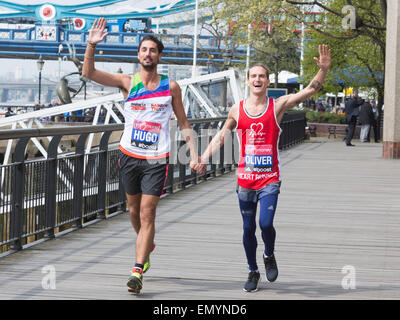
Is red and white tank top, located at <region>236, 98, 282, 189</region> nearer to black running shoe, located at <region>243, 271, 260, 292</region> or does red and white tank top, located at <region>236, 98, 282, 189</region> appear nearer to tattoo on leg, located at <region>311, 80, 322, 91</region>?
tattoo on leg, located at <region>311, 80, 322, 91</region>

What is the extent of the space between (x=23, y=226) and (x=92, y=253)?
0.68 m

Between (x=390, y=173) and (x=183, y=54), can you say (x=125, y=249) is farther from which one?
(x=183, y=54)

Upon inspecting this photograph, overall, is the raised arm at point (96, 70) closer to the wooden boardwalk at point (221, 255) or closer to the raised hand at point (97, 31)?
the raised hand at point (97, 31)

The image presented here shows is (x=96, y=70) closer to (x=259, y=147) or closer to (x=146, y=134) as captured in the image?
(x=146, y=134)

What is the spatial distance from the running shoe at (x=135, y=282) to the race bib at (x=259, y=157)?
1074mm

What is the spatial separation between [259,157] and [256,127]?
21cm

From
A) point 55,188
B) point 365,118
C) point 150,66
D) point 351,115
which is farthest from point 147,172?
point 365,118

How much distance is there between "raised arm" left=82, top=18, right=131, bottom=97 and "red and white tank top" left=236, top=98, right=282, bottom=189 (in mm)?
857

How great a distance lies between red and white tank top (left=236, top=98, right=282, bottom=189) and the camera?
5.95m

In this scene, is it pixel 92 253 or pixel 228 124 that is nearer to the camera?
pixel 228 124

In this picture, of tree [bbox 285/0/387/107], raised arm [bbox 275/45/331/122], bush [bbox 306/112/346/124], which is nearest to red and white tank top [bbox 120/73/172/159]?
raised arm [bbox 275/45/331/122]
